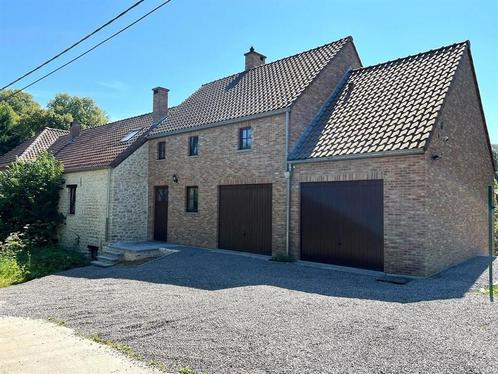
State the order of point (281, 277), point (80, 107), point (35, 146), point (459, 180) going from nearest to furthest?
point (281, 277) → point (459, 180) → point (35, 146) → point (80, 107)

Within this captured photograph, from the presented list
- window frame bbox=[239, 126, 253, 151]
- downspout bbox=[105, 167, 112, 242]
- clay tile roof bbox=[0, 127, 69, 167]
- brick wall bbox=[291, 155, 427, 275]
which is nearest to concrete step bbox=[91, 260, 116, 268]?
downspout bbox=[105, 167, 112, 242]

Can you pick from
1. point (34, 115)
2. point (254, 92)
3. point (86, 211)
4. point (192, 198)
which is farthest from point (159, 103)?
point (34, 115)

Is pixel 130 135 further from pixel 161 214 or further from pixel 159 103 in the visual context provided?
pixel 161 214

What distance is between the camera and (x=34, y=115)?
109 feet

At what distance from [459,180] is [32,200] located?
1733 cm

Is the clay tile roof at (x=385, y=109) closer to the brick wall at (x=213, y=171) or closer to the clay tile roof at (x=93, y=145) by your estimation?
the brick wall at (x=213, y=171)

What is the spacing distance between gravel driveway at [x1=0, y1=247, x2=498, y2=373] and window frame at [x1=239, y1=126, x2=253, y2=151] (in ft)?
16.0

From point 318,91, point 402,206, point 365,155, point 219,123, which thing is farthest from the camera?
point 219,123

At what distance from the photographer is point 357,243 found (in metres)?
10.4

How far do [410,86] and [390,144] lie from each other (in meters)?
3.14

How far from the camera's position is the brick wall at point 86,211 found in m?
15.8

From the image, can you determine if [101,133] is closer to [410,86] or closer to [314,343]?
[410,86]

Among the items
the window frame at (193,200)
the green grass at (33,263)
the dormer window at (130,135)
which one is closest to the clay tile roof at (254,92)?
the dormer window at (130,135)

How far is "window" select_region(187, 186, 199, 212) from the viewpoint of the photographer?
1532 centimetres
